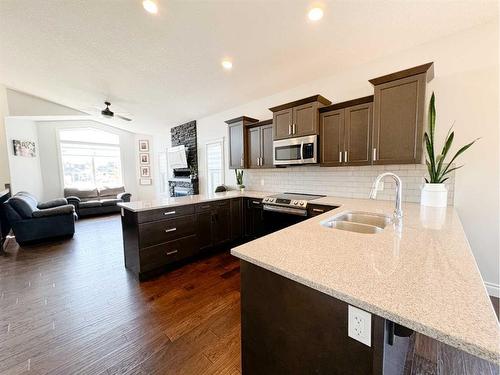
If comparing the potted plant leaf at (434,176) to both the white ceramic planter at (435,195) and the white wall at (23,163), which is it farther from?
the white wall at (23,163)

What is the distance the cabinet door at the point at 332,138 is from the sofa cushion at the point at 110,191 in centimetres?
694

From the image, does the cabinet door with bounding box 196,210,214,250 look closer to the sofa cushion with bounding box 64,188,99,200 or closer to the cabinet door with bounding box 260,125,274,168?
the cabinet door with bounding box 260,125,274,168

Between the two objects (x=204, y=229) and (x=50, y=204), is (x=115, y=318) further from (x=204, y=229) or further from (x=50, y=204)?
(x=50, y=204)

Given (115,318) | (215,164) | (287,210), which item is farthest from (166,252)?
(215,164)

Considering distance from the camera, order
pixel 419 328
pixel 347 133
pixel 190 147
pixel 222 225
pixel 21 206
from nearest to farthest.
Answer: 1. pixel 419 328
2. pixel 347 133
3. pixel 222 225
4. pixel 21 206
5. pixel 190 147

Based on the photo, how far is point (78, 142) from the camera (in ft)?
22.8

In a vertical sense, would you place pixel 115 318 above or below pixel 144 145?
below

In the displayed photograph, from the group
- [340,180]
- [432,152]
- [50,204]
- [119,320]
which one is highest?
[432,152]

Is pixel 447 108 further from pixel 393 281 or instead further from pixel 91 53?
pixel 91 53

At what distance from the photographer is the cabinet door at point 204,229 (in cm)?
310

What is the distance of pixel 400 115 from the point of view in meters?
2.24

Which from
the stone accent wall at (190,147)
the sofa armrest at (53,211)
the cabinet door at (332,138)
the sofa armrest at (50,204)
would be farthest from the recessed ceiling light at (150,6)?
the sofa armrest at (50,204)

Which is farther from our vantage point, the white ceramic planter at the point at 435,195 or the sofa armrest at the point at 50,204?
the sofa armrest at the point at 50,204

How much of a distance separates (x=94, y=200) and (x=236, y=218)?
5380 mm
